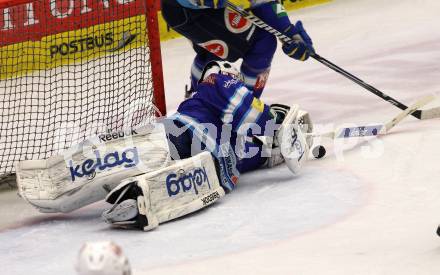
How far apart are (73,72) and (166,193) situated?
6.26 ft

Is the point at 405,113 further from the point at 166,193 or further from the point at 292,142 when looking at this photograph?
the point at 166,193

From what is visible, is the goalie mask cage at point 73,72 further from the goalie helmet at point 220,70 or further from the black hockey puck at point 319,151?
the black hockey puck at point 319,151

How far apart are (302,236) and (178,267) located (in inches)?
18.0

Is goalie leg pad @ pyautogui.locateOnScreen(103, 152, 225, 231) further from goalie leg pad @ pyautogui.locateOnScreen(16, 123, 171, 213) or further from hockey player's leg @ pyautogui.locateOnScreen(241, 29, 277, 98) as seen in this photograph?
hockey player's leg @ pyautogui.locateOnScreen(241, 29, 277, 98)

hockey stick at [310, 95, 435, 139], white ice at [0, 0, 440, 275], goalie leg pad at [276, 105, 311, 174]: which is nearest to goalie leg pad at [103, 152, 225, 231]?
white ice at [0, 0, 440, 275]

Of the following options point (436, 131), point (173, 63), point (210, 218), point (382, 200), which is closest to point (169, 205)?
point (210, 218)

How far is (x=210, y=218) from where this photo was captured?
11.9 feet

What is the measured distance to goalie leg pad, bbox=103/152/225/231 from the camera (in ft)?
11.4

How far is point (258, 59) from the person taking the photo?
471cm

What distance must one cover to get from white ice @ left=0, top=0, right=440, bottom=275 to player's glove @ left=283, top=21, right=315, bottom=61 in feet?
1.39

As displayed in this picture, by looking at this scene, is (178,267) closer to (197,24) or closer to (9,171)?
(9,171)

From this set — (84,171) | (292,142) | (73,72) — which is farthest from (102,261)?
(73,72)

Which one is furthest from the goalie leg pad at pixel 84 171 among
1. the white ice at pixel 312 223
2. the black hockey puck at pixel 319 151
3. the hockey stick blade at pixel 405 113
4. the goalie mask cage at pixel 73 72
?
the hockey stick blade at pixel 405 113

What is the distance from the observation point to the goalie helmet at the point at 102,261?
1.73 metres
